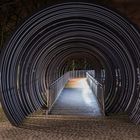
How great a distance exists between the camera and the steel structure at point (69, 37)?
12664mm

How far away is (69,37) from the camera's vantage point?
19.6 metres

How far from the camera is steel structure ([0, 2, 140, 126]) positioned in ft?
41.5

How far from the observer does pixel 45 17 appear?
1303 centimetres

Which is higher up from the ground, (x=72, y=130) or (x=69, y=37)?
(x=69, y=37)

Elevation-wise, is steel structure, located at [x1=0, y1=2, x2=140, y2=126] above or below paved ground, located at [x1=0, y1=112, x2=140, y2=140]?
Answer: above

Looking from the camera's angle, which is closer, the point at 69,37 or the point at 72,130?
the point at 72,130

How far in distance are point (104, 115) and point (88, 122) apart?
171cm

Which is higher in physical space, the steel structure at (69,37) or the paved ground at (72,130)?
the steel structure at (69,37)

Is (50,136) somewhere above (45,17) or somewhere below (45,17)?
below

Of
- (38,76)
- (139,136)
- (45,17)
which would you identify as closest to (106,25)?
(45,17)

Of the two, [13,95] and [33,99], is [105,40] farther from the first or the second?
[13,95]

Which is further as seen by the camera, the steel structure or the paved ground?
the steel structure

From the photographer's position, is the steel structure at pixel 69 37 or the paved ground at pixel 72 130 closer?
the paved ground at pixel 72 130

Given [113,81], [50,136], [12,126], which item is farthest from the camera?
[113,81]
